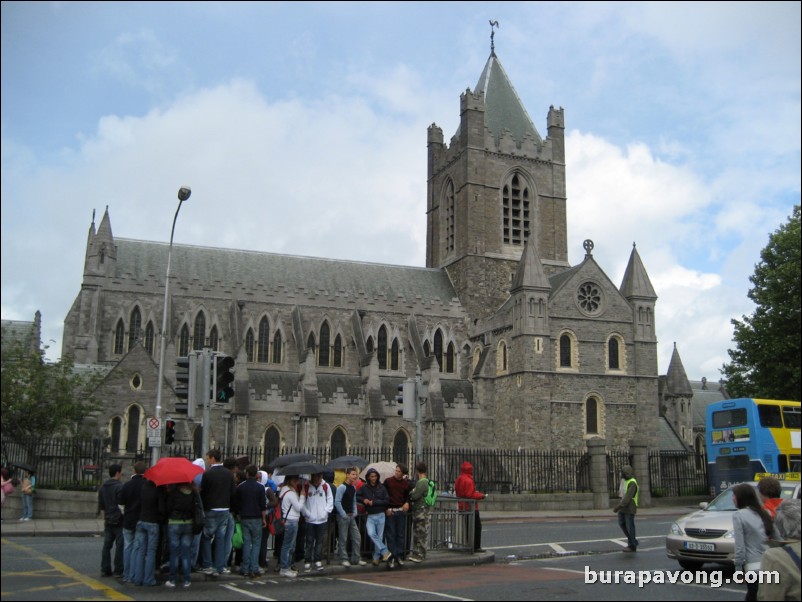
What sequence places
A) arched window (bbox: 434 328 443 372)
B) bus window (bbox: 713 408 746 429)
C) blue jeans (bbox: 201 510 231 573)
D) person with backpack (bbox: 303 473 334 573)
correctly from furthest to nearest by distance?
arched window (bbox: 434 328 443 372), bus window (bbox: 713 408 746 429), person with backpack (bbox: 303 473 334 573), blue jeans (bbox: 201 510 231 573)

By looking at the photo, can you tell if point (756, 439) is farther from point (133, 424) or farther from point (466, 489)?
point (133, 424)

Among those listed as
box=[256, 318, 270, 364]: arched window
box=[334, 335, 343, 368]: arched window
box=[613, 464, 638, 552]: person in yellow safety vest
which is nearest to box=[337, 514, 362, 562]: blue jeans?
box=[613, 464, 638, 552]: person in yellow safety vest

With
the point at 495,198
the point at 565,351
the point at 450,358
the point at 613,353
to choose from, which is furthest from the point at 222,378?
the point at 495,198

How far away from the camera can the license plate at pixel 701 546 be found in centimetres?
1330

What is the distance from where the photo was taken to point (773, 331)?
40000 mm

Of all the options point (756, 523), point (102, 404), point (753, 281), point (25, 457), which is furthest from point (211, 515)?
point (753, 281)

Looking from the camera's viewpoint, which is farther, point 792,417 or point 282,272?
point 282,272

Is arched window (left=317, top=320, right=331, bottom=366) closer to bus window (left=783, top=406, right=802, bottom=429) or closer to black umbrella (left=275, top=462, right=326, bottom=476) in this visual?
bus window (left=783, top=406, right=802, bottom=429)

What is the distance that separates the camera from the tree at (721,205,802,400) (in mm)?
39344

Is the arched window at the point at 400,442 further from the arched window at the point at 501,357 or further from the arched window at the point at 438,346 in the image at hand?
the arched window at the point at 501,357

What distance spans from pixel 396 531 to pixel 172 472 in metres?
4.64

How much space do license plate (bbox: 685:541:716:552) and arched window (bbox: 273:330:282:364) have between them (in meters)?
31.2

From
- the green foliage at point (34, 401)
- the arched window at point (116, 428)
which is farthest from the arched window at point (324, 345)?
the green foliage at point (34, 401)

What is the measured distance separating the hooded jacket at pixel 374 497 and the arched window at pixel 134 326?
28.2 meters
